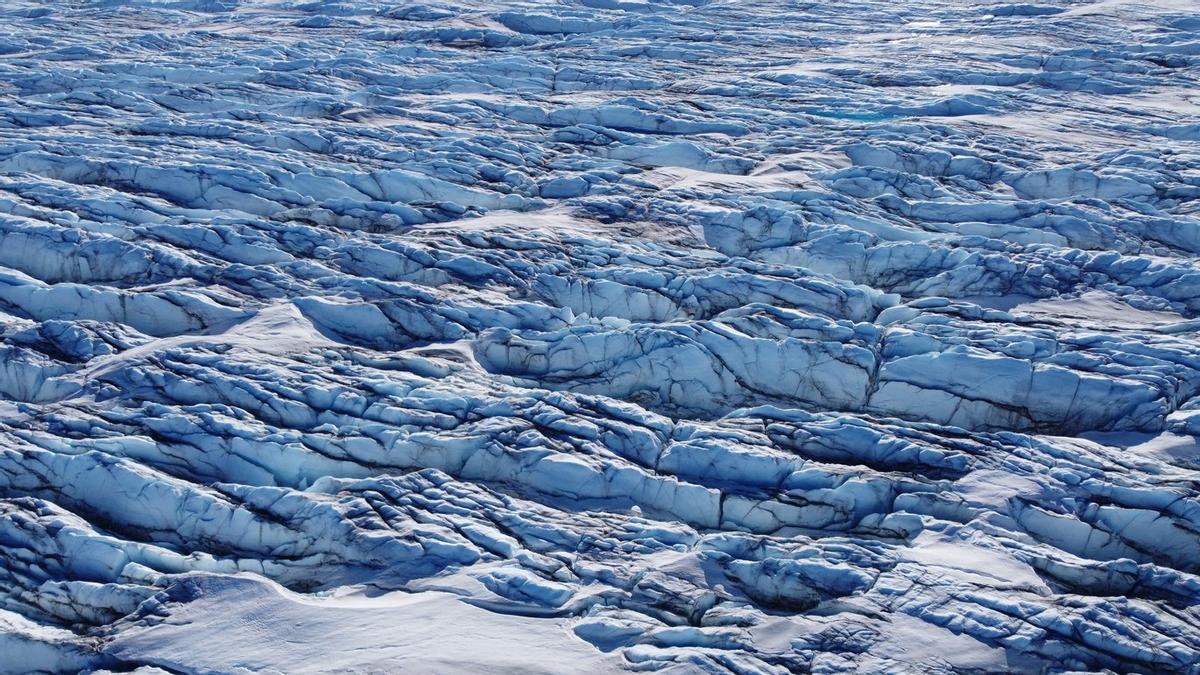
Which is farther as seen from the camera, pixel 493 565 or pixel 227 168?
pixel 227 168

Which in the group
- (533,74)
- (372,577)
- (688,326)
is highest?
(533,74)

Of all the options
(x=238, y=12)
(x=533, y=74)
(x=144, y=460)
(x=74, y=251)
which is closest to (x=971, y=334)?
(x=144, y=460)

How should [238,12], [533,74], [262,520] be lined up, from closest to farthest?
[262,520]
[533,74]
[238,12]

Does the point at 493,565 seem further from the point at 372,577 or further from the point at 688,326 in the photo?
the point at 688,326

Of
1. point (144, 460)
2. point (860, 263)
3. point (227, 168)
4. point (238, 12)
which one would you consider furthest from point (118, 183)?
point (238, 12)

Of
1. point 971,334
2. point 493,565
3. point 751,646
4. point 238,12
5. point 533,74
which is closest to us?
point 751,646

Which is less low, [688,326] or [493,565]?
[688,326]

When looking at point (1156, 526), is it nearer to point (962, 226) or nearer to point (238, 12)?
point (962, 226)
